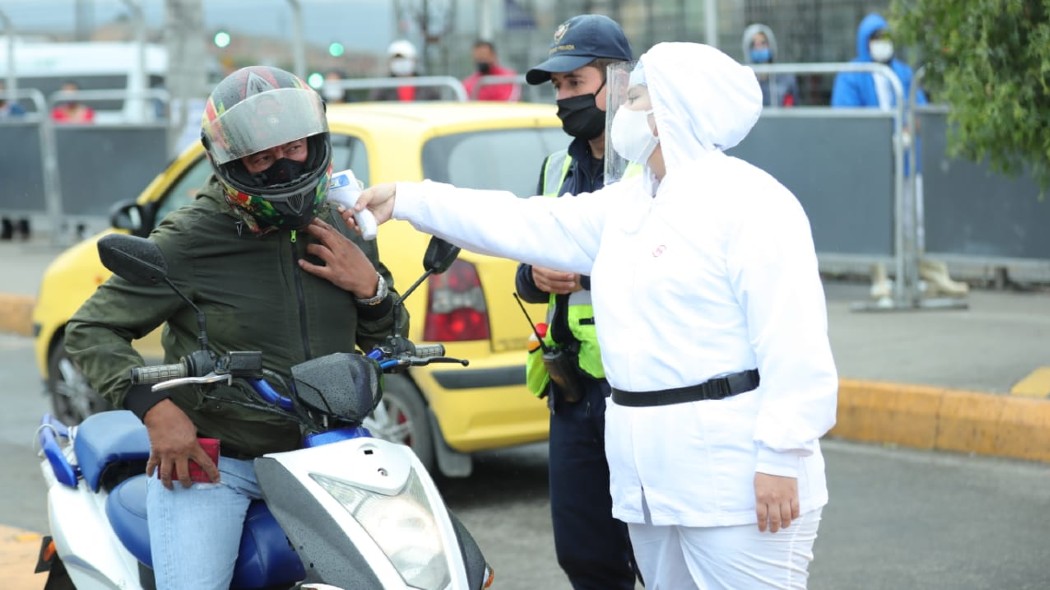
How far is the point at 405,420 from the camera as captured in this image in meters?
6.67

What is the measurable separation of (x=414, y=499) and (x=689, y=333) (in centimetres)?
65

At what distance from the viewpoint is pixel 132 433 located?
3.89 metres

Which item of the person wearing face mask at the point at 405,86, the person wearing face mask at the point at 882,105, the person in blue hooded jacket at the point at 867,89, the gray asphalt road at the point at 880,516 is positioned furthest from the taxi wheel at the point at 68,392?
the person wearing face mask at the point at 405,86

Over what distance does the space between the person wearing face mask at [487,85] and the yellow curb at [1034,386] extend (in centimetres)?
663

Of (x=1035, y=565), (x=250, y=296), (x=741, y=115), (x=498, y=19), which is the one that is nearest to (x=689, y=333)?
(x=741, y=115)

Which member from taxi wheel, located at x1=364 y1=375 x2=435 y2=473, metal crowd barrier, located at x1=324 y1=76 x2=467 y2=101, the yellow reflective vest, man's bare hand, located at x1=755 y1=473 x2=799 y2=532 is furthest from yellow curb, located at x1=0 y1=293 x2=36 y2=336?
man's bare hand, located at x1=755 y1=473 x2=799 y2=532

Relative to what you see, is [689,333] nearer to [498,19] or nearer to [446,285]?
[446,285]

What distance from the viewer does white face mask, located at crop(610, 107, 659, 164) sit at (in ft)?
11.0

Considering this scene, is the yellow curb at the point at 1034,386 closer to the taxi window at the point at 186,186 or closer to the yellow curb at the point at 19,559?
the taxi window at the point at 186,186

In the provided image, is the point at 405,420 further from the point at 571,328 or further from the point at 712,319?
the point at 712,319

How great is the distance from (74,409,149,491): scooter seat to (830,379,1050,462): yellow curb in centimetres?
471

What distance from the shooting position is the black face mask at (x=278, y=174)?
3.37 metres

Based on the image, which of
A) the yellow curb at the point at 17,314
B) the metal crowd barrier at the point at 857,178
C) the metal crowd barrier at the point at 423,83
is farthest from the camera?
the metal crowd barrier at the point at 423,83

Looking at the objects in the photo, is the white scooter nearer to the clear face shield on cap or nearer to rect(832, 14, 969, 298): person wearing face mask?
the clear face shield on cap
